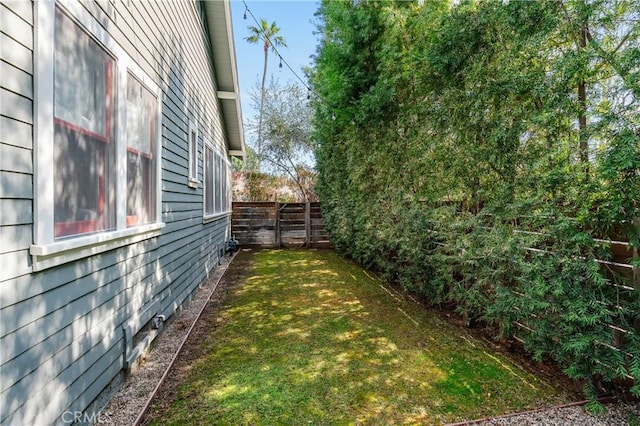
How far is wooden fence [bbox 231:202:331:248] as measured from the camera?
39.3ft

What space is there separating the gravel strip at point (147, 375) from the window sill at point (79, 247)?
4.03 feet

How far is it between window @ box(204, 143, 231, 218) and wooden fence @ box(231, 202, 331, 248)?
200 centimetres

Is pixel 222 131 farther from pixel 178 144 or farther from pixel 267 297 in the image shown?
pixel 267 297

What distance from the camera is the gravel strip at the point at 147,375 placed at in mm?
2627

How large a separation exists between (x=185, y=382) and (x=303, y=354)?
47.2 inches

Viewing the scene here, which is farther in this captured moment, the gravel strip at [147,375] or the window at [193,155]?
the window at [193,155]

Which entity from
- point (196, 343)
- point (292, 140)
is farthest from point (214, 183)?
point (292, 140)

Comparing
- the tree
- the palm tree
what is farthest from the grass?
the palm tree

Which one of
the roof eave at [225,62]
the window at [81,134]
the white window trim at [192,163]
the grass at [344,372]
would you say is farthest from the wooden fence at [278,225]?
the window at [81,134]

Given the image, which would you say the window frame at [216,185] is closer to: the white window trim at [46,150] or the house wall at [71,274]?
the house wall at [71,274]

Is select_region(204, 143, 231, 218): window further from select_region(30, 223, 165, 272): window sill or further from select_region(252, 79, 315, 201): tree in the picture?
select_region(252, 79, 315, 201): tree

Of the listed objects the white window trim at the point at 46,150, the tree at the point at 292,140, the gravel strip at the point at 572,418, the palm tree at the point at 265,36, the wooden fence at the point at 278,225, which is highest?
the palm tree at the point at 265,36

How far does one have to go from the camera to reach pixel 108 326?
2.80 metres

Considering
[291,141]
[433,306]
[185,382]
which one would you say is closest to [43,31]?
[185,382]
